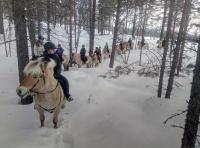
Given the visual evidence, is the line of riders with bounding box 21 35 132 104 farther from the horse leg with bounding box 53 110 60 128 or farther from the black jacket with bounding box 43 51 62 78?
the horse leg with bounding box 53 110 60 128

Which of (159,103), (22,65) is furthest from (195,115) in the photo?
(22,65)

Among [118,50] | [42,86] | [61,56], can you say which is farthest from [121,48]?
[42,86]

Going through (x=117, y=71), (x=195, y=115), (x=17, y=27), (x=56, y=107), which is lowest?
(x=117, y=71)

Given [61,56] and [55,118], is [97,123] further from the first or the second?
[61,56]

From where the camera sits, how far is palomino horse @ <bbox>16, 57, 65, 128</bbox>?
7.02 m

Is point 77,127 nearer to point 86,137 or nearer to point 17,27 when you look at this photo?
point 86,137

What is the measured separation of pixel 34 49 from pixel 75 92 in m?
10.1

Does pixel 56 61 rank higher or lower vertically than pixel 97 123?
higher

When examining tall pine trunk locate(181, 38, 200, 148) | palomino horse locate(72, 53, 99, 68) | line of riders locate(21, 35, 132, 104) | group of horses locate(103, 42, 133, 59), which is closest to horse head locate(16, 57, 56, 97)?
line of riders locate(21, 35, 132, 104)

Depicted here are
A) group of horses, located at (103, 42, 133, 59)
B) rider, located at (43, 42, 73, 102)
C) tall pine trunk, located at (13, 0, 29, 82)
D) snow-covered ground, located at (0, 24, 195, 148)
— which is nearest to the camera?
snow-covered ground, located at (0, 24, 195, 148)

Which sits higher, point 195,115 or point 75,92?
point 195,115

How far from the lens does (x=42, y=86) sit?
24.3 feet

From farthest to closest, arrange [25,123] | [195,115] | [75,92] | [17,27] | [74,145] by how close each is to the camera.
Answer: [75,92] < [17,27] < [25,123] < [74,145] < [195,115]

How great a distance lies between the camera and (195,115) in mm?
5934
